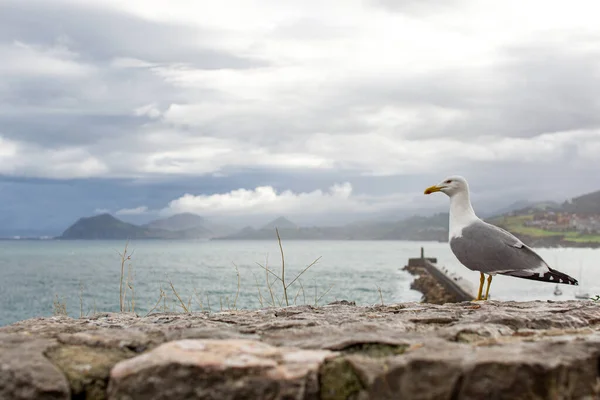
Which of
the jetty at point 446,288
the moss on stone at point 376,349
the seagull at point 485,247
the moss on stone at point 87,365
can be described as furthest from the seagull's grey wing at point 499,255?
the jetty at point 446,288

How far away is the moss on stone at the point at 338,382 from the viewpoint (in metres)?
3.34

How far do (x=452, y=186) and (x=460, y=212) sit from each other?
12.8 inches

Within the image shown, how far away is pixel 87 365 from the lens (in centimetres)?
363

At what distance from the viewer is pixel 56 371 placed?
3.52 meters

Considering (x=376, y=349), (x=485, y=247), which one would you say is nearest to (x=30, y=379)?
(x=376, y=349)

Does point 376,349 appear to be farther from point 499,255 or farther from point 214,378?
point 499,255

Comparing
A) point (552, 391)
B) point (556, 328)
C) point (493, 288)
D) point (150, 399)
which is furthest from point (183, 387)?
point (493, 288)

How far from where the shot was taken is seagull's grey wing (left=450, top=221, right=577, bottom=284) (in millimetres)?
7121

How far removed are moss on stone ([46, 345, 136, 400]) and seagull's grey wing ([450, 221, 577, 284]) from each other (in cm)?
466

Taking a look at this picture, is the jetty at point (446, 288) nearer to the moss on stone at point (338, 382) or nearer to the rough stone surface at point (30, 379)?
the moss on stone at point (338, 382)

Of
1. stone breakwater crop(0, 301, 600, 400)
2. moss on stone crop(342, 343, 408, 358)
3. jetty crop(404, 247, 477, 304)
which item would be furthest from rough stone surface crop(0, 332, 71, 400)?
jetty crop(404, 247, 477, 304)

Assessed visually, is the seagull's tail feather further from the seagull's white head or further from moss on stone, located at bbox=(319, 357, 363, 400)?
moss on stone, located at bbox=(319, 357, 363, 400)

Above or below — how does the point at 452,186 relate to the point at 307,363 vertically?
above

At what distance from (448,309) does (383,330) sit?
1.76 m
